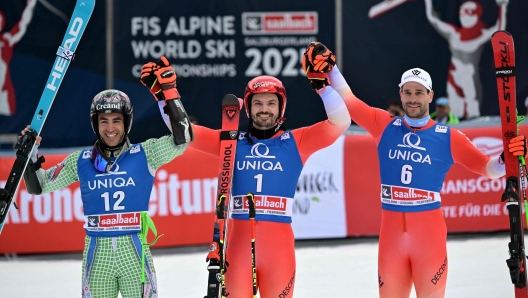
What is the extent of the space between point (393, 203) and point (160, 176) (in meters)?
4.47

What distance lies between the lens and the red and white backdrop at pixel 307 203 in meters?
9.46

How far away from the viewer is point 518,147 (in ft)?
17.8

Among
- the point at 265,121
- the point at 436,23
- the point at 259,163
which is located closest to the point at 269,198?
the point at 259,163

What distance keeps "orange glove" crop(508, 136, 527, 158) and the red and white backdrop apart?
15.0 feet

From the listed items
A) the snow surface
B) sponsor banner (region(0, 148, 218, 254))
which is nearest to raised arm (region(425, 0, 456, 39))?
the snow surface

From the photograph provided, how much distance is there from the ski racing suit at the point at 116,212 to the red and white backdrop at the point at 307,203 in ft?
14.4

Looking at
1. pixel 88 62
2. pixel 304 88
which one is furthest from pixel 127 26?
pixel 304 88

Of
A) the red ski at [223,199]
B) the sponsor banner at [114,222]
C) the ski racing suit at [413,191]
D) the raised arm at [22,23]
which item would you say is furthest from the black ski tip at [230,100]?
the raised arm at [22,23]

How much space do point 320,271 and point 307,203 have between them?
1.48 metres

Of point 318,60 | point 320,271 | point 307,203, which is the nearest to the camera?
point 318,60

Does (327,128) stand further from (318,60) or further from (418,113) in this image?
(418,113)

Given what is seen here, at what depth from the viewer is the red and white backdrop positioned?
946 centimetres

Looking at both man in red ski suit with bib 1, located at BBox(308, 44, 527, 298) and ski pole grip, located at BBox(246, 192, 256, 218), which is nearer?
ski pole grip, located at BBox(246, 192, 256, 218)

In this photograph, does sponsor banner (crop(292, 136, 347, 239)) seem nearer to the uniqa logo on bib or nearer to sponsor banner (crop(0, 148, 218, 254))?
sponsor banner (crop(0, 148, 218, 254))
